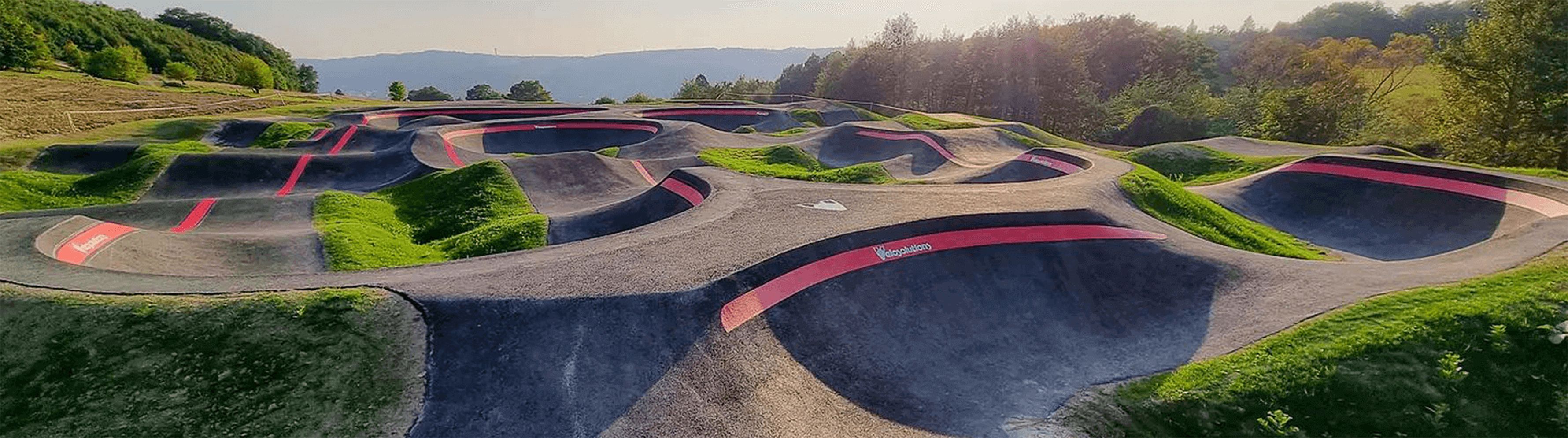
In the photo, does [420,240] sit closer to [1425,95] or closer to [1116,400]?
[1116,400]

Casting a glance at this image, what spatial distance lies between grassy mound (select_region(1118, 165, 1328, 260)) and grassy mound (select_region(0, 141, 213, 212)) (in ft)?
127

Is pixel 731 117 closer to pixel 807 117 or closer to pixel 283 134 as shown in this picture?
pixel 807 117

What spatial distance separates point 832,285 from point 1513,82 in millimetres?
31637

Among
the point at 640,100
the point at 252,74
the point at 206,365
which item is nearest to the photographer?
the point at 206,365

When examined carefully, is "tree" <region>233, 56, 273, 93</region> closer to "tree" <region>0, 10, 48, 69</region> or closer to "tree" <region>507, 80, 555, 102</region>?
"tree" <region>0, 10, 48, 69</region>

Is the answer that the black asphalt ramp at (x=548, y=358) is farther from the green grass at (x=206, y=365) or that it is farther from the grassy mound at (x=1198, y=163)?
the grassy mound at (x=1198, y=163)

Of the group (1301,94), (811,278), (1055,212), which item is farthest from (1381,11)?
(811,278)

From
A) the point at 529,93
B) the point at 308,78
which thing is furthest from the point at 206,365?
the point at 308,78

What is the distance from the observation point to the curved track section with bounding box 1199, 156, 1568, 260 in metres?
17.9

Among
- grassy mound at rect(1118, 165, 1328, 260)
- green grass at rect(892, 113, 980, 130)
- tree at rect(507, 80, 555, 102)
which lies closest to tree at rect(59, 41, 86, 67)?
tree at rect(507, 80, 555, 102)

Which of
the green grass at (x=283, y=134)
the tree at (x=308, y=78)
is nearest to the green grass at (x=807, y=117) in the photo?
the green grass at (x=283, y=134)

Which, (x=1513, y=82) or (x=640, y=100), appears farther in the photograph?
(x=640, y=100)

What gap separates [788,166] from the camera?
110ft

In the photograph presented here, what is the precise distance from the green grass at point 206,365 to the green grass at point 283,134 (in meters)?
36.8
